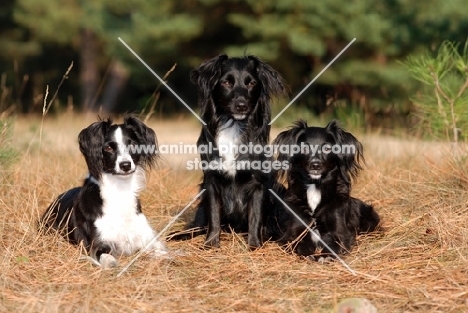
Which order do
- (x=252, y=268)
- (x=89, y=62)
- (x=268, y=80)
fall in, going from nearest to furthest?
(x=252, y=268), (x=268, y=80), (x=89, y=62)

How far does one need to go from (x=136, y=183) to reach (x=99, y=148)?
0.40 meters

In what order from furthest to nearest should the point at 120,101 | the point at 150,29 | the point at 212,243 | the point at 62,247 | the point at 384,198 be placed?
the point at 120,101
the point at 150,29
the point at 384,198
the point at 212,243
the point at 62,247

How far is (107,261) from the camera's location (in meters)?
4.57

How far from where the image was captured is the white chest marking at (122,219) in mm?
4852

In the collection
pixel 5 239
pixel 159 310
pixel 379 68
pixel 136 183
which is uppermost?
pixel 379 68

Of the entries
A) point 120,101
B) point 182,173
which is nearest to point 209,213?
point 182,173

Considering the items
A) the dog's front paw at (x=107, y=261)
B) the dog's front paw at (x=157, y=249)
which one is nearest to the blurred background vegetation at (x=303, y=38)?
the dog's front paw at (x=157, y=249)

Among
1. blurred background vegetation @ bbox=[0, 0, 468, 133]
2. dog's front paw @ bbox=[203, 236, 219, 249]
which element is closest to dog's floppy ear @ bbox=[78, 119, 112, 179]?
dog's front paw @ bbox=[203, 236, 219, 249]

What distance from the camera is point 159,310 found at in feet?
12.3

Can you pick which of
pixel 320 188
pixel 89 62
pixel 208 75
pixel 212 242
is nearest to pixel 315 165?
pixel 320 188

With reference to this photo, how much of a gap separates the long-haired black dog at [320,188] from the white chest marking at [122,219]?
108 cm

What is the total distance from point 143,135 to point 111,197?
545 millimetres

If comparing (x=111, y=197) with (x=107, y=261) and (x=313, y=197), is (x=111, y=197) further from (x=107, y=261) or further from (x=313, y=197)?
(x=313, y=197)

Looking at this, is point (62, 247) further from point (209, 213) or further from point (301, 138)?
point (301, 138)
